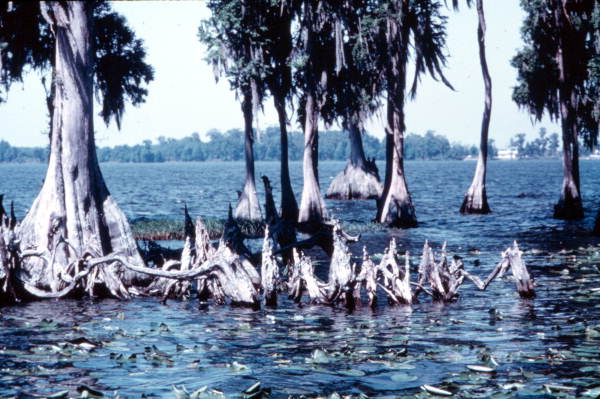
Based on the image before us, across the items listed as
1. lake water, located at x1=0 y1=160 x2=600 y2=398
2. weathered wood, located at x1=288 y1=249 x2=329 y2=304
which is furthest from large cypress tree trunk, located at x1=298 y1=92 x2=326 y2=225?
weathered wood, located at x1=288 y1=249 x2=329 y2=304

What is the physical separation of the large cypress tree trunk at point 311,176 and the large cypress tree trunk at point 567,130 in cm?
1192

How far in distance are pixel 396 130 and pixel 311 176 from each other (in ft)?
14.8

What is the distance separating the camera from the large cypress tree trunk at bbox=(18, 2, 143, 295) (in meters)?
17.8

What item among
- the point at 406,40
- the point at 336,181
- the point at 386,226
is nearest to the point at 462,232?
the point at 386,226

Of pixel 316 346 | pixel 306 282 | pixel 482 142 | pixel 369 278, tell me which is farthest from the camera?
pixel 482 142

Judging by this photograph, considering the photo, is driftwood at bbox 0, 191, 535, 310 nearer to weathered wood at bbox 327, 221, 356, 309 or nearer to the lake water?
weathered wood at bbox 327, 221, 356, 309

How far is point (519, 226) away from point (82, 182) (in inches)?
→ 925

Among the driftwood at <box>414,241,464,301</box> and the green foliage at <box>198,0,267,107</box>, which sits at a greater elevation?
the green foliage at <box>198,0,267,107</box>

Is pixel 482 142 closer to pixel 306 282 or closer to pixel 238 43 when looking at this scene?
pixel 238 43

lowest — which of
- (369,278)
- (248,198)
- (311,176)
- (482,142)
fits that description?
(369,278)

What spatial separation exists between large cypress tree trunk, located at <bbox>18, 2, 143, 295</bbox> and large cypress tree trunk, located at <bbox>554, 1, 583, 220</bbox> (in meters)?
25.5

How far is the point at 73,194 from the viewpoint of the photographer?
18.1m

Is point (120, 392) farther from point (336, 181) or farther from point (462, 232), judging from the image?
point (336, 181)

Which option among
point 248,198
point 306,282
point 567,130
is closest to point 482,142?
point 567,130
